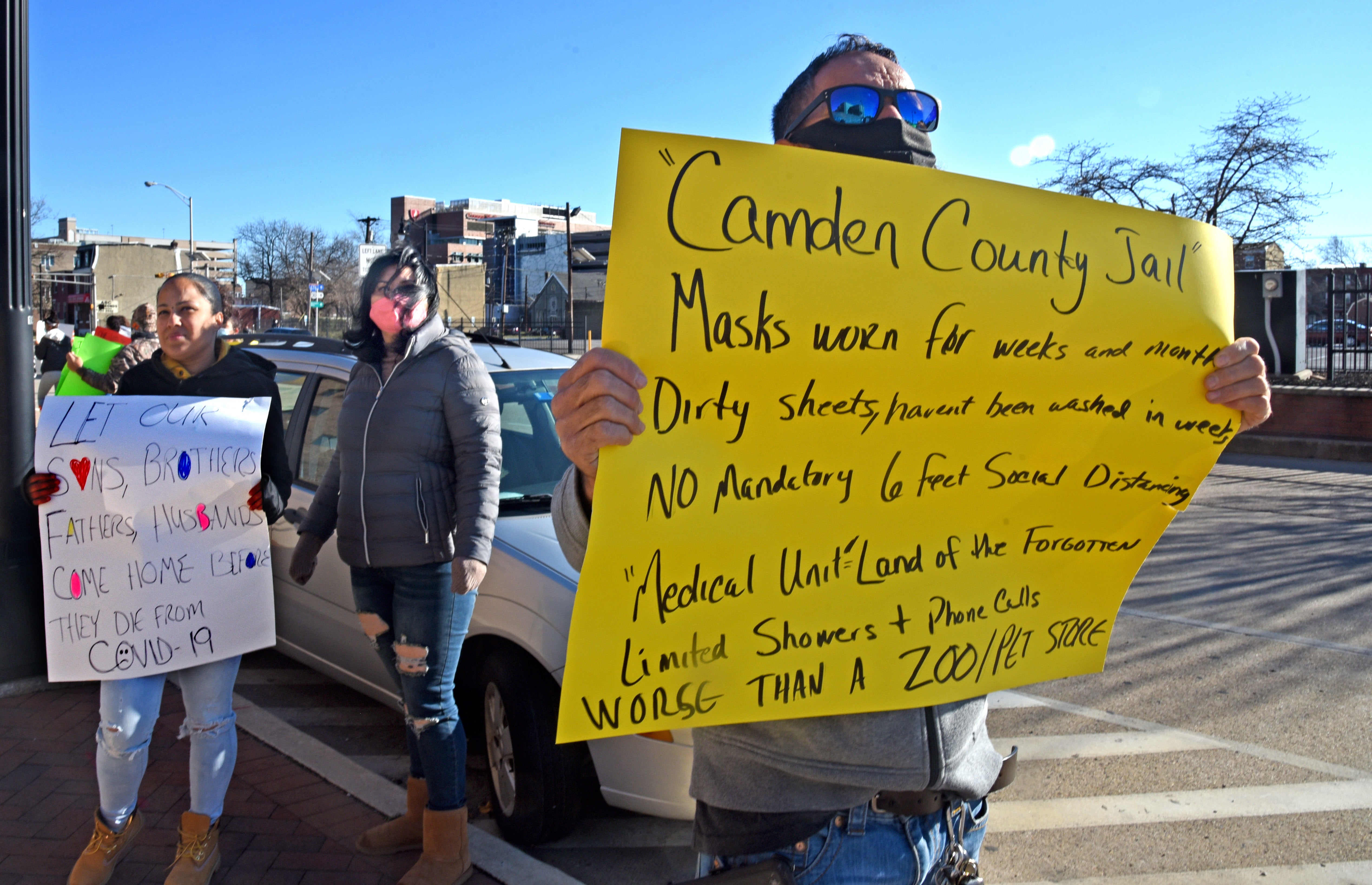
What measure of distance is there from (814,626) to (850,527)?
0.17 metres

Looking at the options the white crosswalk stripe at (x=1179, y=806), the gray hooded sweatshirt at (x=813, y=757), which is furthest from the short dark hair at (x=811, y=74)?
the white crosswalk stripe at (x=1179, y=806)

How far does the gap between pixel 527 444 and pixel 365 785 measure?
1535mm

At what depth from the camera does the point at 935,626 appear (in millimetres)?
1649

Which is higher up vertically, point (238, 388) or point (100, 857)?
point (238, 388)

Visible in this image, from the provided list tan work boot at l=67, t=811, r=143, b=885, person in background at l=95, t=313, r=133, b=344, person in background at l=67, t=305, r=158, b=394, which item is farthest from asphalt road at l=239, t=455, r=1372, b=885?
person in background at l=95, t=313, r=133, b=344

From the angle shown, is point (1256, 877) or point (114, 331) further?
point (114, 331)

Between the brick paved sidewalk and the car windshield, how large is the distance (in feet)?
4.35

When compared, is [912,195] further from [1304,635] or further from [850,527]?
[1304,635]

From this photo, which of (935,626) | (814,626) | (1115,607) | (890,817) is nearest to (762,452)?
(814,626)

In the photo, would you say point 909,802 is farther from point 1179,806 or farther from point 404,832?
point 1179,806

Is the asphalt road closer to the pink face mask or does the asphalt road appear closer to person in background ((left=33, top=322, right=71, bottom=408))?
the pink face mask

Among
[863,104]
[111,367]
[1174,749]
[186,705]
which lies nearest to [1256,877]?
[1174,749]

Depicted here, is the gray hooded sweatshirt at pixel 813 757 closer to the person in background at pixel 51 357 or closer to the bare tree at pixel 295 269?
the person in background at pixel 51 357

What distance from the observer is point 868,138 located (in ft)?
5.43
